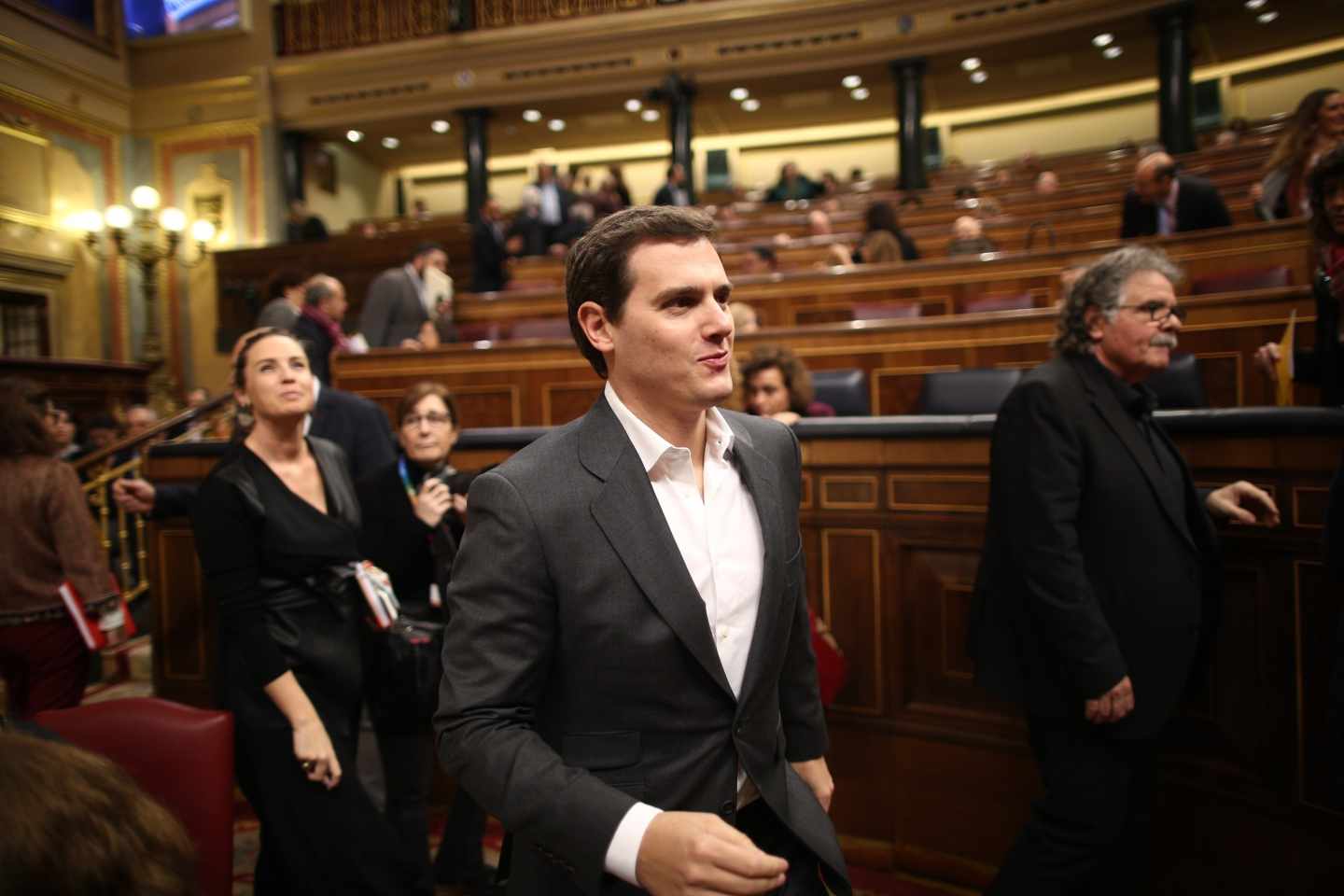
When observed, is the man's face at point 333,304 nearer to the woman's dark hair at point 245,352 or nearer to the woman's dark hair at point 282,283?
the woman's dark hair at point 282,283

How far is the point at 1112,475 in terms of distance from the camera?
1478 millimetres

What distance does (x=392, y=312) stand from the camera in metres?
4.82

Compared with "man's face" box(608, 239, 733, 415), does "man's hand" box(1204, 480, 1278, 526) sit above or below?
below

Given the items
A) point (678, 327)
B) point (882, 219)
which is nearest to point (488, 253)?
point (882, 219)

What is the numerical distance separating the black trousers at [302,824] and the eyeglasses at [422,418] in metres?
0.69

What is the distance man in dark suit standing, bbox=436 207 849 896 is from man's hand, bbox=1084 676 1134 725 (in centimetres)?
70

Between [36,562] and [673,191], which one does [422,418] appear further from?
[673,191]

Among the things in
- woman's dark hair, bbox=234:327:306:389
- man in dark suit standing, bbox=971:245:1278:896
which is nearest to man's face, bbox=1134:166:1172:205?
man in dark suit standing, bbox=971:245:1278:896

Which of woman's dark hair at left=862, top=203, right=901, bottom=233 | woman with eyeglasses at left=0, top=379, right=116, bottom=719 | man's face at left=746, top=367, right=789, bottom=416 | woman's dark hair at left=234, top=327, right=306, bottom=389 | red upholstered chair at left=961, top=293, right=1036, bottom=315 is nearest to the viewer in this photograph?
woman's dark hair at left=234, top=327, right=306, bottom=389

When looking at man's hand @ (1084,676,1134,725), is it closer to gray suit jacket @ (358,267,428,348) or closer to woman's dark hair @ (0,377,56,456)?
woman's dark hair @ (0,377,56,456)

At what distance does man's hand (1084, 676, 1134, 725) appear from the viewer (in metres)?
1.42

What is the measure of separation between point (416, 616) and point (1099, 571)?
53.9 inches

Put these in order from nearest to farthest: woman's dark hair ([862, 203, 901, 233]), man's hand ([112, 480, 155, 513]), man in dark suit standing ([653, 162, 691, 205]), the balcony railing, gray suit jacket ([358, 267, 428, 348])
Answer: man's hand ([112, 480, 155, 513]) → gray suit jacket ([358, 267, 428, 348]) → woman's dark hair ([862, 203, 901, 233]) → man in dark suit standing ([653, 162, 691, 205]) → the balcony railing

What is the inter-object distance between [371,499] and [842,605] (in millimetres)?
1138
